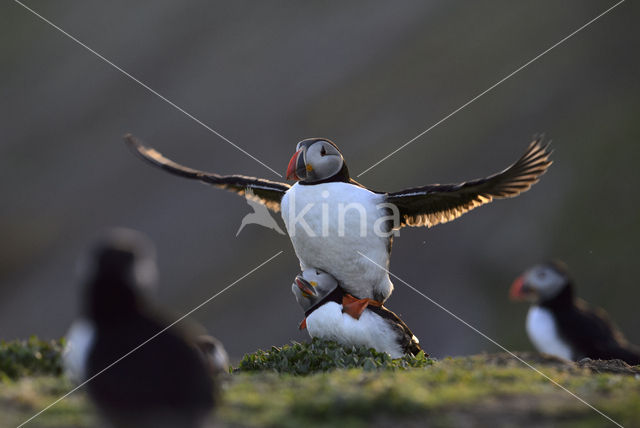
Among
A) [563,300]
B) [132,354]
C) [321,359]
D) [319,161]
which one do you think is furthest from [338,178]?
[563,300]

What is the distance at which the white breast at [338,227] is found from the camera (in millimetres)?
6699

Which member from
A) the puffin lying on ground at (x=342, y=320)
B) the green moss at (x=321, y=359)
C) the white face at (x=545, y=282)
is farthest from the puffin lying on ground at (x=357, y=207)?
the white face at (x=545, y=282)

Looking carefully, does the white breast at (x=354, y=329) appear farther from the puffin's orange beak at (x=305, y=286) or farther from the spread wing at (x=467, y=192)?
the spread wing at (x=467, y=192)

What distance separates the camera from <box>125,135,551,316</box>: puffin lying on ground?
22.0ft

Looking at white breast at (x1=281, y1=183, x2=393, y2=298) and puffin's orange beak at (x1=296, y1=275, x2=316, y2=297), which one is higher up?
white breast at (x1=281, y1=183, x2=393, y2=298)

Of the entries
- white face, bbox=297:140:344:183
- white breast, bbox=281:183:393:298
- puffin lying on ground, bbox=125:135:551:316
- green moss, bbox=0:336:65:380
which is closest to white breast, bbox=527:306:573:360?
puffin lying on ground, bbox=125:135:551:316

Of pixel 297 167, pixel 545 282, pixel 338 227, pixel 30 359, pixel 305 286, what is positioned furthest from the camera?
pixel 545 282

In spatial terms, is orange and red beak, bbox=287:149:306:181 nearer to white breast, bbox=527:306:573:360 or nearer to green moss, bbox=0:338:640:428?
green moss, bbox=0:338:640:428

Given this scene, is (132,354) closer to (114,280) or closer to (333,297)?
(114,280)

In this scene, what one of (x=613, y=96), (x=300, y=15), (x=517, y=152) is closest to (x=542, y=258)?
(x=517, y=152)

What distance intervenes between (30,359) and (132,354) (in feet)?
10.9

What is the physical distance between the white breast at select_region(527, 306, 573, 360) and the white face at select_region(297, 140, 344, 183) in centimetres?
466

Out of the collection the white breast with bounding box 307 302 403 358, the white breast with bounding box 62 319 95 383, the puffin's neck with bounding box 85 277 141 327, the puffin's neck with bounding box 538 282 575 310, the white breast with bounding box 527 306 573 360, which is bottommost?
the white breast with bounding box 527 306 573 360

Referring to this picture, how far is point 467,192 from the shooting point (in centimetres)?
685
